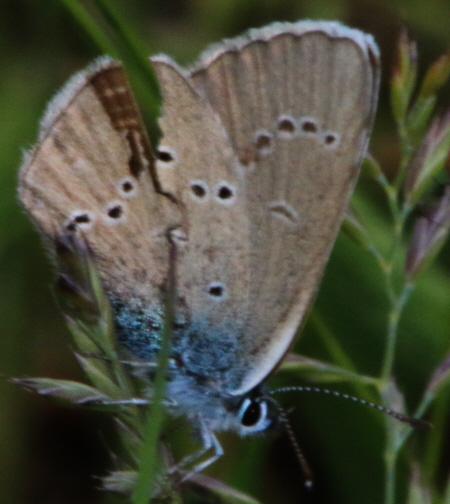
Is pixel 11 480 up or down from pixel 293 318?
down

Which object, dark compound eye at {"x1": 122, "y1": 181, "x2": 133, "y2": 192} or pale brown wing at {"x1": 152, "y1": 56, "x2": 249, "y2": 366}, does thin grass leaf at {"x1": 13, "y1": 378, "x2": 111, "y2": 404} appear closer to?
pale brown wing at {"x1": 152, "y1": 56, "x2": 249, "y2": 366}

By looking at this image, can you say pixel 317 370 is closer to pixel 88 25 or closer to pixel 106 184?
pixel 106 184

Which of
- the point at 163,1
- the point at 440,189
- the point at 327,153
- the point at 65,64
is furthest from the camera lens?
the point at 163,1

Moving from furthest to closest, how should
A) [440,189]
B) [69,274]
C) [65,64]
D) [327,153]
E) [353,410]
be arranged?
1. [65,64]
2. [353,410]
3. [440,189]
4. [327,153]
5. [69,274]

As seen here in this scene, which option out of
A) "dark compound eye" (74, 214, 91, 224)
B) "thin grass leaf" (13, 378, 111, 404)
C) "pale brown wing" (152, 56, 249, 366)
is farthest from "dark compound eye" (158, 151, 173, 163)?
"thin grass leaf" (13, 378, 111, 404)

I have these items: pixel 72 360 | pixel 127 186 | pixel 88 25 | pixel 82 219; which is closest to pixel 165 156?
pixel 127 186

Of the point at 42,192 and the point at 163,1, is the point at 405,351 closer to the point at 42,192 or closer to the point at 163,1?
the point at 42,192

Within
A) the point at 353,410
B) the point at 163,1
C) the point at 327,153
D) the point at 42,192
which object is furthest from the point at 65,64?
the point at 353,410
